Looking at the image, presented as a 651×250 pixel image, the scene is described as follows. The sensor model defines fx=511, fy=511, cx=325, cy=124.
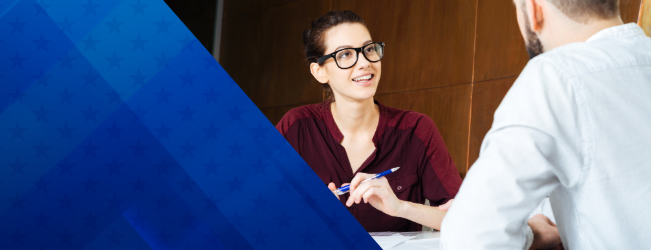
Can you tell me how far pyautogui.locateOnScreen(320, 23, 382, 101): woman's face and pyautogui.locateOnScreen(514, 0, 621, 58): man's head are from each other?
100cm

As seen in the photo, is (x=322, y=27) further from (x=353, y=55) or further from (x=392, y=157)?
(x=392, y=157)

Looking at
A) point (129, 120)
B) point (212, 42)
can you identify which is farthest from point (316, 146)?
point (212, 42)

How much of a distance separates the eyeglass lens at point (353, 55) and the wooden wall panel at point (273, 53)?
2.31 m

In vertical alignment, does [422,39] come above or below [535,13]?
below

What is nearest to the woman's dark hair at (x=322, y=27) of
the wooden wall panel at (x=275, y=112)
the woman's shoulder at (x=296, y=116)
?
the woman's shoulder at (x=296, y=116)

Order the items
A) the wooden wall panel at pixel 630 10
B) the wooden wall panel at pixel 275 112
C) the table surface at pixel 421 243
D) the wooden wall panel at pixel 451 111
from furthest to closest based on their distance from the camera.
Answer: the wooden wall panel at pixel 275 112, the wooden wall panel at pixel 451 111, the wooden wall panel at pixel 630 10, the table surface at pixel 421 243

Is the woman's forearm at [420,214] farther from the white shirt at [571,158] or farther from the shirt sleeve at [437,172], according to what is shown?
the white shirt at [571,158]

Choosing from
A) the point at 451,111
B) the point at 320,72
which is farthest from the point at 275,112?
the point at 320,72

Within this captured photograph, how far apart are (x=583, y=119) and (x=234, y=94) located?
0.38 metres

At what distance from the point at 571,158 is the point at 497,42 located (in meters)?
2.43

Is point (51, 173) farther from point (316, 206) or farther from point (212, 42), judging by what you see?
point (212, 42)

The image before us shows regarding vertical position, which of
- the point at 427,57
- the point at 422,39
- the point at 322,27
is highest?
the point at 322,27

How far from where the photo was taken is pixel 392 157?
65.6 inches

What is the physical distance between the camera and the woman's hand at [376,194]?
3.76 feet
